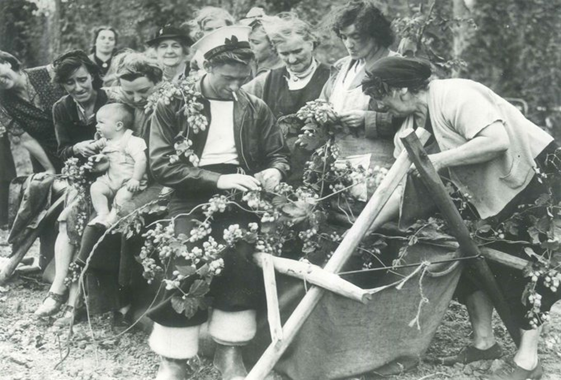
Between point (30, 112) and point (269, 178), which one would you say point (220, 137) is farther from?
point (30, 112)

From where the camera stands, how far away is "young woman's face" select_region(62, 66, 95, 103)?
5.13 m

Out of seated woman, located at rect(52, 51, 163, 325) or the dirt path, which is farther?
seated woman, located at rect(52, 51, 163, 325)

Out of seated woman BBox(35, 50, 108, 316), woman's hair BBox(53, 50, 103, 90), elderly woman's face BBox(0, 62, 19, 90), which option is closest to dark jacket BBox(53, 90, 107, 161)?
seated woman BBox(35, 50, 108, 316)

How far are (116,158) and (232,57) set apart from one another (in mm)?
1391

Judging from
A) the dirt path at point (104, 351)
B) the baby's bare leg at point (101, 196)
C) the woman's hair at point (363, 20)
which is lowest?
the dirt path at point (104, 351)

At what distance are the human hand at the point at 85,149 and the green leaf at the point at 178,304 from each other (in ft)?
5.58

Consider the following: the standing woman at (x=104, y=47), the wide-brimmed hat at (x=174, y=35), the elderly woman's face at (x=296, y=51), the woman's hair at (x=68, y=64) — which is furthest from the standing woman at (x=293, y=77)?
the standing woman at (x=104, y=47)

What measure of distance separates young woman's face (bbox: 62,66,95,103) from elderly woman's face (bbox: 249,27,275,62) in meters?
1.28

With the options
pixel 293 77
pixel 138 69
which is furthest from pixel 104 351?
pixel 293 77

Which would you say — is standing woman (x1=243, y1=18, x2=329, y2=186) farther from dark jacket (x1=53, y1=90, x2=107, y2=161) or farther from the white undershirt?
dark jacket (x1=53, y1=90, x2=107, y2=161)

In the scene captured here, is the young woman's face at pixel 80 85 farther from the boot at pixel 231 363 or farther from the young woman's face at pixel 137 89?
the boot at pixel 231 363

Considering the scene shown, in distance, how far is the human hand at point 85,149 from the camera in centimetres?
484

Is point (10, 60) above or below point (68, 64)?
below

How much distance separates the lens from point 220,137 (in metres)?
3.96
